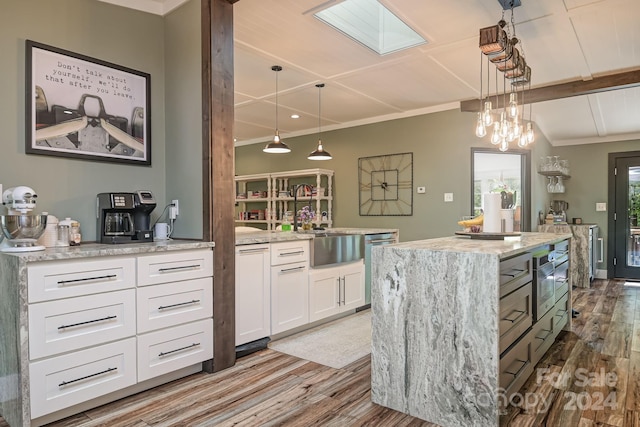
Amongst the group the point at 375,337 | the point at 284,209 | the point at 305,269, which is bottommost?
the point at 375,337

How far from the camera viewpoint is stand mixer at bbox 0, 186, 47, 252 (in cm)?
200

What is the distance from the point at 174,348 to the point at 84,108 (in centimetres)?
163

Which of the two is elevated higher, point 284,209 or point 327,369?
point 284,209

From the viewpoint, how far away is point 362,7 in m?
3.11

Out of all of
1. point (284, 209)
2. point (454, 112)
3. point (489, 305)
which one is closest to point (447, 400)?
point (489, 305)

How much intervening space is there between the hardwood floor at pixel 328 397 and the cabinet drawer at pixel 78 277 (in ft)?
2.17

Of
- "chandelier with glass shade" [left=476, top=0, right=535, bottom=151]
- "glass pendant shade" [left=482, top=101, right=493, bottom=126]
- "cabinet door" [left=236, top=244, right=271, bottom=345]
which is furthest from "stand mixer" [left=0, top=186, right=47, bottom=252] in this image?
"glass pendant shade" [left=482, top=101, right=493, bottom=126]

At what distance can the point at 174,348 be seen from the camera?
2.38 m

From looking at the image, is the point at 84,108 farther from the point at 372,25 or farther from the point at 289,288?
the point at 372,25

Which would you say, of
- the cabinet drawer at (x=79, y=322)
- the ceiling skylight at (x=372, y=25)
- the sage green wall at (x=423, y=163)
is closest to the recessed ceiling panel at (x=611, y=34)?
the ceiling skylight at (x=372, y=25)

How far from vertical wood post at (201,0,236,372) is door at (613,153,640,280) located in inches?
262

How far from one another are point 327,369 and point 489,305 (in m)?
1.28

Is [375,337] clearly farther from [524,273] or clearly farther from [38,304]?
[38,304]

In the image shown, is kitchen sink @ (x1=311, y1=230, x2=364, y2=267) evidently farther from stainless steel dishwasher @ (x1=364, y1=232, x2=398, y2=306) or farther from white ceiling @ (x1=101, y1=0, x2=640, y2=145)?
white ceiling @ (x1=101, y1=0, x2=640, y2=145)
